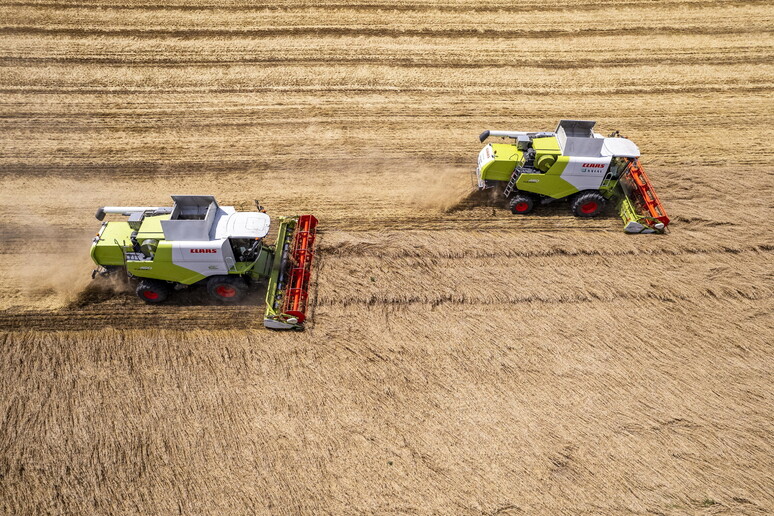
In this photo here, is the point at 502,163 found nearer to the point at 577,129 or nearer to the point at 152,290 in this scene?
the point at 577,129

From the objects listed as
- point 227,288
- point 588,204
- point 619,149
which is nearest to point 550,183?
point 588,204

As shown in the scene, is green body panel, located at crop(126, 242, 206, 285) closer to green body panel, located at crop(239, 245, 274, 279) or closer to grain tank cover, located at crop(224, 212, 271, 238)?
green body panel, located at crop(239, 245, 274, 279)

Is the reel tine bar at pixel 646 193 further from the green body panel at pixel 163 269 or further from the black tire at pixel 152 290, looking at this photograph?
the black tire at pixel 152 290

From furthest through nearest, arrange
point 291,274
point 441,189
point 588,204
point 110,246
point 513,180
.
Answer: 1. point 441,189
2. point 588,204
3. point 513,180
4. point 291,274
5. point 110,246

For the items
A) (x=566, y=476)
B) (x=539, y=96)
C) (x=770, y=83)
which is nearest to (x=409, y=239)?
(x=566, y=476)

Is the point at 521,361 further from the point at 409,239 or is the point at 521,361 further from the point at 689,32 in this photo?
the point at 689,32
